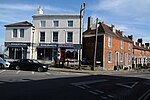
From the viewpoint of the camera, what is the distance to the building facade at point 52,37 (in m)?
41.5

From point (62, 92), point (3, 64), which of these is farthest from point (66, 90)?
point (3, 64)

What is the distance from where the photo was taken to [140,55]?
72562 mm

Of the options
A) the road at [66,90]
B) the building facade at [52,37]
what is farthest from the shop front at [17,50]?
the road at [66,90]

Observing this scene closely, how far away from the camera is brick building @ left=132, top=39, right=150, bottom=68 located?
6766cm

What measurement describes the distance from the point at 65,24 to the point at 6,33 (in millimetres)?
9606

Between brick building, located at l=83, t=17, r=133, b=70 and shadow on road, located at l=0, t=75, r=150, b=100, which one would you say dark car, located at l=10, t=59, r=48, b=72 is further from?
brick building, located at l=83, t=17, r=133, b=70

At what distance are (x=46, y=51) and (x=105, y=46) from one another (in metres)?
9.75

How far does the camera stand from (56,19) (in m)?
42.3

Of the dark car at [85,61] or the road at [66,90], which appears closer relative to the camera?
the road at [66,90]

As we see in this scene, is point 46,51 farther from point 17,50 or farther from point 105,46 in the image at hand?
point 105,46

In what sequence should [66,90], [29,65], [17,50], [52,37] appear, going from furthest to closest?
[52,37], [17,50], [29,65], [66,90]

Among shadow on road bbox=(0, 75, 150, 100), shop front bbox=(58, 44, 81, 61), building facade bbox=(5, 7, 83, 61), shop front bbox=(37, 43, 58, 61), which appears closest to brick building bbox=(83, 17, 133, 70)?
building facade bbox=(5, 7, 83, 61)

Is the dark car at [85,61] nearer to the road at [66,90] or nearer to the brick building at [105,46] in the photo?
the brick building at [105,46]

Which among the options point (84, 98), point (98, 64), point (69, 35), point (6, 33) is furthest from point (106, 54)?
point (84, 98)
